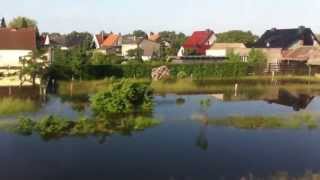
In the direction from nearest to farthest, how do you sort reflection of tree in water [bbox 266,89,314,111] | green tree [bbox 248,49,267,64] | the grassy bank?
reflection of tree in water [bbox 266,89,314,111] < the grassy bank < green tree [bbox 248,49,267,64]

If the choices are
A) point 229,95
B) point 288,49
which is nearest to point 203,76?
point 229,95

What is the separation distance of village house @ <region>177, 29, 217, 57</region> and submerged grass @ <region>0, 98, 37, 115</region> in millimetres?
61462

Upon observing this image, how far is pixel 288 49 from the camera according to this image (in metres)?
70.5

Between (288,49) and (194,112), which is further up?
(288,49)

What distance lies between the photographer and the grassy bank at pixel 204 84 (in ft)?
134

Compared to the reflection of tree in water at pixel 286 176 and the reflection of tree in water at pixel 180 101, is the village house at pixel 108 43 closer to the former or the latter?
→ the reflection of tree in water at pixel 180 101

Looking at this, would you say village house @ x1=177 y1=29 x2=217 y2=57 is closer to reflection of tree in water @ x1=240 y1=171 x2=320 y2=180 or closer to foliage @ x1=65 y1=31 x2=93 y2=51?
foliage @ x1=65 y1=31 x2=93 y2=51

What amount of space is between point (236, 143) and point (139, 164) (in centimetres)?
527

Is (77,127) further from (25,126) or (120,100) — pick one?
(120,100)

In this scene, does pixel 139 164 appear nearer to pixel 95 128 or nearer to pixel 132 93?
pixel 95 128

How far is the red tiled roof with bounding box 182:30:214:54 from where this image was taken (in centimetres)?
9447

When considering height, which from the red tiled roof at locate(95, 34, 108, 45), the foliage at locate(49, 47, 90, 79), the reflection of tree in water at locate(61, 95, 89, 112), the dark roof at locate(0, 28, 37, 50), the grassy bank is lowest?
the reflection of tree in water at locate(61, 95, 89, 112)

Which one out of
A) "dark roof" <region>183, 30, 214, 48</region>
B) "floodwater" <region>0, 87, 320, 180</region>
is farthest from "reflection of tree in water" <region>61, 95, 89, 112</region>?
"dark roof" <region>183, 30, 214, 48</region>

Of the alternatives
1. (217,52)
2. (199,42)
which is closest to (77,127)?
(217,52)
